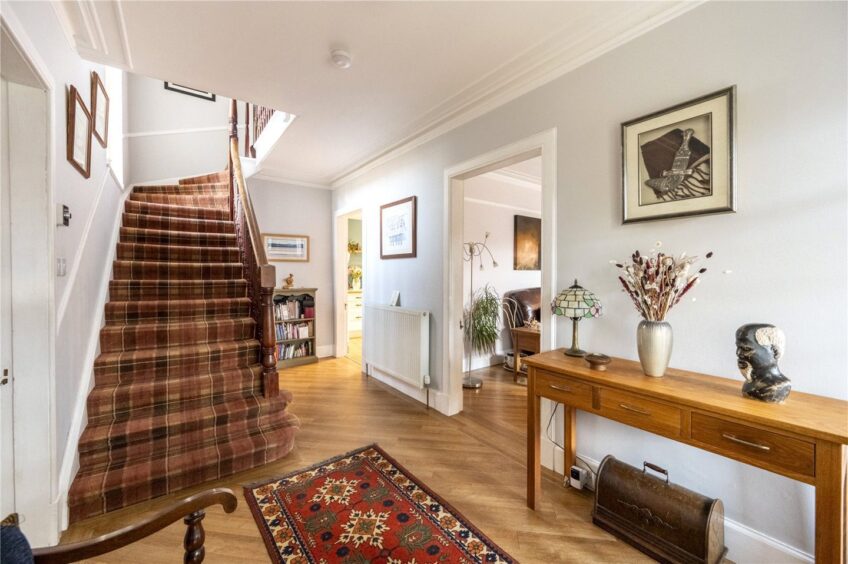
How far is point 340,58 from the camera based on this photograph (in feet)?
6.84

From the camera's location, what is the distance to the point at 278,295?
4516 mm

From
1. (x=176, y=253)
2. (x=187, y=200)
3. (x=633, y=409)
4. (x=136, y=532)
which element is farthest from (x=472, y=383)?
(x=187, y=200)

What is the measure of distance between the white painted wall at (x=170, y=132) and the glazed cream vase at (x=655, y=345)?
18.3 feet

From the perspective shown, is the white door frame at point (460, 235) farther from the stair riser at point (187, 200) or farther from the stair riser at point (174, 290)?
the stair riser at point (187, 200)

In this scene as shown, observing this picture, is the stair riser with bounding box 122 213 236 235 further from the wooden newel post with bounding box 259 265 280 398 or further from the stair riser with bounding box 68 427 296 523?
the stair riser with bounding box 68 427 296 523

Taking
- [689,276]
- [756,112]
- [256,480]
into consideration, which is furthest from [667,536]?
[256,480]

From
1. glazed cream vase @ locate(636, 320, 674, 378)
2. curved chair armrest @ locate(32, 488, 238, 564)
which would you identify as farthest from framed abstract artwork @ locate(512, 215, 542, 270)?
curved chair armrest @ locate(32, 488, 238, 564)

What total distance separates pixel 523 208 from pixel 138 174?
5.25m

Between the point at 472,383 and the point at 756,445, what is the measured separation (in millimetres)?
2781

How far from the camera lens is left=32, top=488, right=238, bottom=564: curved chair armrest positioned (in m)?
0.77

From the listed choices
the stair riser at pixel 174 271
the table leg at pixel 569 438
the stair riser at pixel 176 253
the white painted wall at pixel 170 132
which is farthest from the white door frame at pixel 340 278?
the table leg at pixel 569 438

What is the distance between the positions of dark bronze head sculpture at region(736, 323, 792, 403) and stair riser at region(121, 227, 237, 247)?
421 cm

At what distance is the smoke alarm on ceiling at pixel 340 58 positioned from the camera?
2039mm

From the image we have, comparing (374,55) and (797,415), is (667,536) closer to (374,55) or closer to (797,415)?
(797,415)
